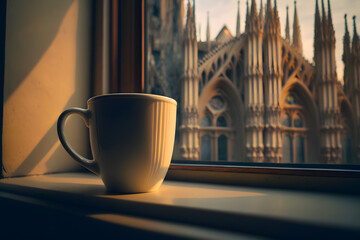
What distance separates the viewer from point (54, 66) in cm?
46

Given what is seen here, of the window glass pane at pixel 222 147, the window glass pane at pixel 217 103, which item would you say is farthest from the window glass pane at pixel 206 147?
the window glass pane at pixel 217 103

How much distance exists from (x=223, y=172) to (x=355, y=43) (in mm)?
7626

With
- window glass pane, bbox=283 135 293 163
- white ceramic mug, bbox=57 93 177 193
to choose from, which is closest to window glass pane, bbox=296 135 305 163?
window glass pane, bbox=283 135 293 163

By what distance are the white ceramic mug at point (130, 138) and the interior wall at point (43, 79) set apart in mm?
213

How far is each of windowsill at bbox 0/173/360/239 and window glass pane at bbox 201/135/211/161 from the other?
30.6 ft

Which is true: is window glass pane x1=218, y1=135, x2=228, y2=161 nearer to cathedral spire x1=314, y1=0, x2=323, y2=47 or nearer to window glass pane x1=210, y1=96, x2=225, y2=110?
window glass pane x1=210, y1=96, x2=225, y2=110

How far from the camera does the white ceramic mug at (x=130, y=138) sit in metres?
0.25

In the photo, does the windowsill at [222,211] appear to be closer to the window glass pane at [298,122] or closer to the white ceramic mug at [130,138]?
the white ceramic mug at [130,138]

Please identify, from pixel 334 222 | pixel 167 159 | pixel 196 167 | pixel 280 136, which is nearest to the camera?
pixel 334 222

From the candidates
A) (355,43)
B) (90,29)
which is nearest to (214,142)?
(355,43)

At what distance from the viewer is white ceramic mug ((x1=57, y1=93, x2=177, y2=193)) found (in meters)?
0.25

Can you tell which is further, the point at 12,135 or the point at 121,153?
the point at 12,135

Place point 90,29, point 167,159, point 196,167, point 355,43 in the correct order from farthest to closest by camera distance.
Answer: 1. point 355,43
2. point 90,29
3. point 196,167
4. point 167,159

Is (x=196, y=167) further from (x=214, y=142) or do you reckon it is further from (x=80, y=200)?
(x=214, y=142)
